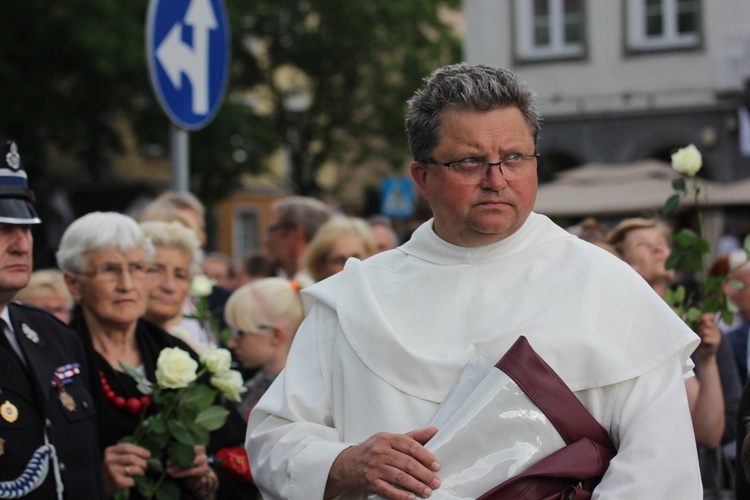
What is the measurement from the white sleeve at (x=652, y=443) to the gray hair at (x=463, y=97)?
76 centimetres

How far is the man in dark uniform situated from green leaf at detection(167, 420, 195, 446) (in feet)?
1.05

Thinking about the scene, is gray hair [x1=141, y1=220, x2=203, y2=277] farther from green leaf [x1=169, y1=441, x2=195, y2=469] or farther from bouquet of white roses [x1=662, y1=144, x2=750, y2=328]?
bouquet of white roses [x1=662, y1=144, x2=750, y2=328]

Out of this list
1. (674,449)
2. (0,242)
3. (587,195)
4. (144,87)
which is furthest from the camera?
(144,87)

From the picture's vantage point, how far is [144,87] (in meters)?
24.9

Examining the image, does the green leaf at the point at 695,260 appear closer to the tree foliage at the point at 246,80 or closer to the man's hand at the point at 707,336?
the man's hand at the point at 707,336

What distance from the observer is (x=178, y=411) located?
185 inches

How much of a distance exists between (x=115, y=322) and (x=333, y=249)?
2.12m

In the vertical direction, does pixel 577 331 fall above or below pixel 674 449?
above

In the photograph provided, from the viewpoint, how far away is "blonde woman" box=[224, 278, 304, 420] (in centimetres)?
590

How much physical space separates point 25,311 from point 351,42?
31.3 m

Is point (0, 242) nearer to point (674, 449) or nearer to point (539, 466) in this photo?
point (539, 466)

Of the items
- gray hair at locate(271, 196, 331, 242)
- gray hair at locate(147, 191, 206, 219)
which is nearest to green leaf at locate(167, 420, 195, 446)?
gray hair at locate(147, 191, 206, 219)

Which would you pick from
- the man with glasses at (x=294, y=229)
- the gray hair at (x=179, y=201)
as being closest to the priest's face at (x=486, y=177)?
the gray hair at (x=179, y=201)

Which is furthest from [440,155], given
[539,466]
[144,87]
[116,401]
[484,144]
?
[144,87]
